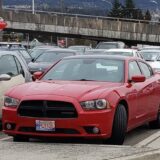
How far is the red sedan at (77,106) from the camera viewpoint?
8.70 m

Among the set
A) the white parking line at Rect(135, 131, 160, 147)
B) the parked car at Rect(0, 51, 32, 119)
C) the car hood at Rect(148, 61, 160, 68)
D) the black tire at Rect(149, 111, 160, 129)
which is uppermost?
the parked car at Rect(0, 51, 32, 119)

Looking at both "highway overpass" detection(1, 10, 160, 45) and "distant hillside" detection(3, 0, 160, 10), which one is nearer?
"highway overpass" detection(1, 10, 160, 45)

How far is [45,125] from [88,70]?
176cm

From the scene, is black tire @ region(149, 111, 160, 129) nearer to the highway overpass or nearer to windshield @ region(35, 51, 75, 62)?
windshield @ region(35, 51, 75, 62)

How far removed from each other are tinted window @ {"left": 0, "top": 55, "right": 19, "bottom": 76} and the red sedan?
5.66ft

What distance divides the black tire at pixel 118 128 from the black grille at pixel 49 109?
701mm

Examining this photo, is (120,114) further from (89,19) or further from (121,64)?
(89,19)

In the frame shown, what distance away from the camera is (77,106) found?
8.66 m

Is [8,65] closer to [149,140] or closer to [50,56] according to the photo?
[149,140]

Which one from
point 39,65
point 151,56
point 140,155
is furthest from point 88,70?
A: point 151,56

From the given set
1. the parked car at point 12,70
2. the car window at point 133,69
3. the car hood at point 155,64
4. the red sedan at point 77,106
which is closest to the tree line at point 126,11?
the car hood at point 155,64

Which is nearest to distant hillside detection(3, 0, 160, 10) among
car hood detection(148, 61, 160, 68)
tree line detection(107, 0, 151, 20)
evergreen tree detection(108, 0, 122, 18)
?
evergreen tree detection(108, 0, 122, 18)

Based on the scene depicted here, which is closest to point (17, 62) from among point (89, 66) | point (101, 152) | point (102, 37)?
point (89, 66)

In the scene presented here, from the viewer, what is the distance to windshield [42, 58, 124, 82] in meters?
9.96
